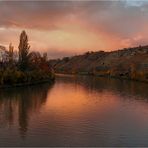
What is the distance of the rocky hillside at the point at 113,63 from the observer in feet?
258

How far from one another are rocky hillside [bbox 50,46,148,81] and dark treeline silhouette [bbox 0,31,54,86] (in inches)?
742

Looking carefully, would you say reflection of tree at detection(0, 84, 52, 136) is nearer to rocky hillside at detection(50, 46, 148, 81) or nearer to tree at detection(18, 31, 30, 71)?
tree at detection(18, 31, 30, 71)

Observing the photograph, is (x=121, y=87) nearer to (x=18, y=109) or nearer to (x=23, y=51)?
(x=23, y=51)

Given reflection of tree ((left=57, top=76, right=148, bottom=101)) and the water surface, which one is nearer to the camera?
the water surface

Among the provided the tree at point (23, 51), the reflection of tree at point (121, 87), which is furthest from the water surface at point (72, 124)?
the tree at point (23, 51)

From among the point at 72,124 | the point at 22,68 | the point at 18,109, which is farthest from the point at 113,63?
the point at 72,124

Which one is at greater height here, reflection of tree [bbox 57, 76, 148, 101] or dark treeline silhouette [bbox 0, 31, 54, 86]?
dark treeline silhouette [bbox 0, 31, 54, 86]

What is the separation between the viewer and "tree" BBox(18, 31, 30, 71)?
49344 mm

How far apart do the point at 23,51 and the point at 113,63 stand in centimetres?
6244

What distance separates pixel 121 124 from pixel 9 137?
633 cm

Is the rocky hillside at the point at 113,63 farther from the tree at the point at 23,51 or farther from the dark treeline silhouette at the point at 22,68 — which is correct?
the tree at the point at 23,51

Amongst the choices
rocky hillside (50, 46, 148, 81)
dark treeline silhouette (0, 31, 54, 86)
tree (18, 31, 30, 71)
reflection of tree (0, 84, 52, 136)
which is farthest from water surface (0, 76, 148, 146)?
rocky hillside (50, 46, 148, 81)

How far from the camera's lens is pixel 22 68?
50.0 metres

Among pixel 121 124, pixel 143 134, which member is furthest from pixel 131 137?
pixel 121 124
